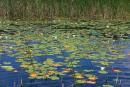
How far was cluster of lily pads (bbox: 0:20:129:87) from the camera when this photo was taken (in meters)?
9.53

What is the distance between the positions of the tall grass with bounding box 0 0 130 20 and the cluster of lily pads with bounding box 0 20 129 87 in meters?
3.42

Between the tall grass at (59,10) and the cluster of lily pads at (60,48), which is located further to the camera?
the tall grass at (59,10)

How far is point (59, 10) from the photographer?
24.0 m

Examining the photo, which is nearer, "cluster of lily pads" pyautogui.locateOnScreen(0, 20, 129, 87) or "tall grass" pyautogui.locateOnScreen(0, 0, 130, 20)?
"cluster of lily pads" pyautogui.locateOnScreen(0, 20, 129, 87)

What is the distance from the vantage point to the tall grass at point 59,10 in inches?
875

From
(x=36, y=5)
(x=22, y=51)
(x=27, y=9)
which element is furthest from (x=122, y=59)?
(x=36, y=5)

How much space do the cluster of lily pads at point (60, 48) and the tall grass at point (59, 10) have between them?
3422 mm

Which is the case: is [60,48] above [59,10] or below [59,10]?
below

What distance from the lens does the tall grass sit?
2222 cm

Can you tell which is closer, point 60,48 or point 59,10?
point 60,48

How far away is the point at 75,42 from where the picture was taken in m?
13.5

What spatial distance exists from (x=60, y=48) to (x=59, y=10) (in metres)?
11.9

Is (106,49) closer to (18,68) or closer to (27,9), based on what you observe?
(18,68)

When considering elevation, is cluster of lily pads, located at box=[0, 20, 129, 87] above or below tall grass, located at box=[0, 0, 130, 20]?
below
